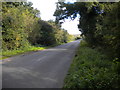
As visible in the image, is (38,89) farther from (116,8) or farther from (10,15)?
(10,15)

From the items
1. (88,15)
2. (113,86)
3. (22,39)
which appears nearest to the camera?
(113,86)

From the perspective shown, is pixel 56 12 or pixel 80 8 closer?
pixel 80 8

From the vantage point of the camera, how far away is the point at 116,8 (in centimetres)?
511

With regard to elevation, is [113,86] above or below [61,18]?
below

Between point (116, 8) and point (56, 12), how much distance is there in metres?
20.9

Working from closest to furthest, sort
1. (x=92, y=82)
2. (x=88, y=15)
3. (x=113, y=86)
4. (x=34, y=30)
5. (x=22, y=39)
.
Answer: (x=113, y=86) → (x=92, y=82) → (x=22, y=39) → (x=88, y=15) → (x=34, y=30)

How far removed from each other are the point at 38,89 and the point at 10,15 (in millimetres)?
13872

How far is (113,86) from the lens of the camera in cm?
454

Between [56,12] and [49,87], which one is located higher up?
[56,12]

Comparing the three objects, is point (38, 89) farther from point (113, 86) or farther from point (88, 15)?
point (88, 15)

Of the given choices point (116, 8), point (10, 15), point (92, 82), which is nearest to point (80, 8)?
point (10, 15)

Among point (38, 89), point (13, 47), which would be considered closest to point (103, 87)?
point (38, 89)

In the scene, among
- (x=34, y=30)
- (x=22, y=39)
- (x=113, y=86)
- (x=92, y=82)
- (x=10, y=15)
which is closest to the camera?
(x=113, y=86)

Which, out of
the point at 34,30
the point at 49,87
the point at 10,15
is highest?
the point at 10,15
